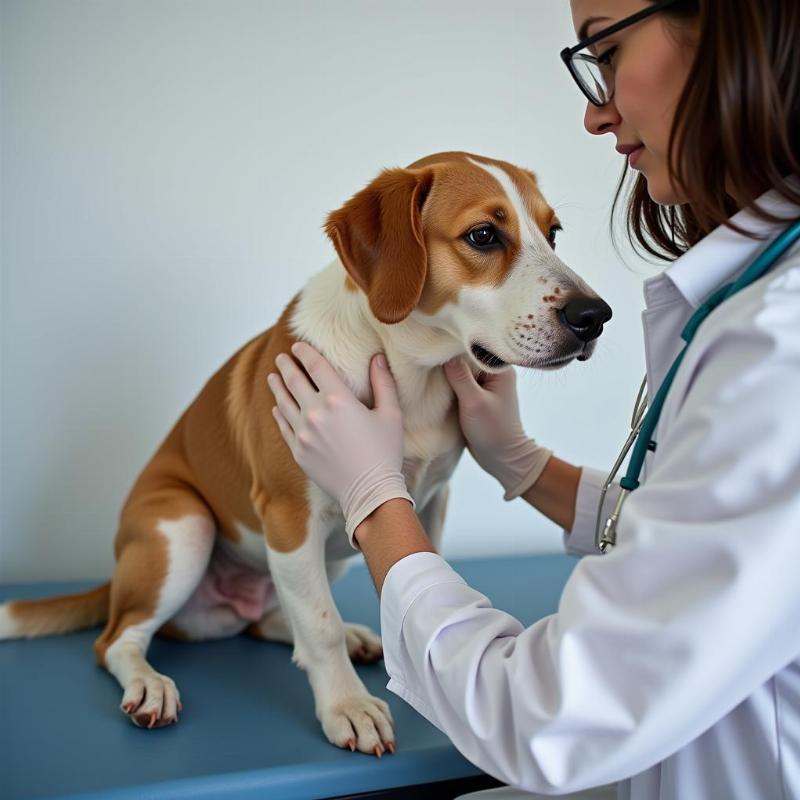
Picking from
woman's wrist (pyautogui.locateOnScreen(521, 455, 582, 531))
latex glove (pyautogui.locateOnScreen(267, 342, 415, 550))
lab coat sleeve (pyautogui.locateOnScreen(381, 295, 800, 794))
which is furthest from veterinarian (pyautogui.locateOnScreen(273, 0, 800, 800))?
woman's wrist (pyautogui.locateOnScreen(521, 455, 582, 531))

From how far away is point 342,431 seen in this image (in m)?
1.13

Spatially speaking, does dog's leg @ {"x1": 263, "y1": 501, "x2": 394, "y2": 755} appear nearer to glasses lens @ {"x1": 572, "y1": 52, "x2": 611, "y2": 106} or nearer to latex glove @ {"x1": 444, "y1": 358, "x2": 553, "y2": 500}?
latex glove @ {"x1": 444, "y1": 358, "x2": 553, "y2": 500}

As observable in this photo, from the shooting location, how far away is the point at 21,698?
4.15ft

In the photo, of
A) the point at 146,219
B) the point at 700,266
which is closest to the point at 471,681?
the point at 700,266

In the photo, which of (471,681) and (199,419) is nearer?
(471,681)

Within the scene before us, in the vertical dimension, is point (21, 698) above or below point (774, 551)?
below

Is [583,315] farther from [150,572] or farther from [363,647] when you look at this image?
[150,572]

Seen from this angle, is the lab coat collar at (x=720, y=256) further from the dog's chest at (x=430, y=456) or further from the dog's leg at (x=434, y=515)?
the dog's leg at (x=434, y=515)

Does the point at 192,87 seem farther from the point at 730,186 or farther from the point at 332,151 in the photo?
the point at 730,186

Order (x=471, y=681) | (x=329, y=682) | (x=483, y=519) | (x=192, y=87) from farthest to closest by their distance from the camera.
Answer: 1. (x=483, y=519)
2. (x=192, y=87)
3. (x=329, y=682)
4. (x=471, y=681)

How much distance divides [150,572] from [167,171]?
883 mm

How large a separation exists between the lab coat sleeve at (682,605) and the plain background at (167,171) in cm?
132

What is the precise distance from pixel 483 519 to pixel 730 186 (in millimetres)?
1469

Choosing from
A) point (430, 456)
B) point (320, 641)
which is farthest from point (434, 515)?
point (320, 641)
